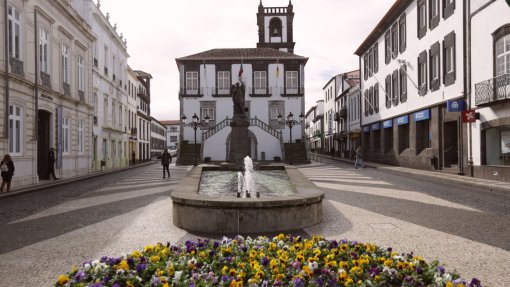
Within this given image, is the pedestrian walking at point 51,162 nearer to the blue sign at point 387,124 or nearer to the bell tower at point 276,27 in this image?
the blue sign at point 387,124

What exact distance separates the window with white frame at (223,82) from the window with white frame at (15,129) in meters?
26.0

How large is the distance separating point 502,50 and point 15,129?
2009cm

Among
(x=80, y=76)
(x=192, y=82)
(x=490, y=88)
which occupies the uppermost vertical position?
(x=192, y=82)

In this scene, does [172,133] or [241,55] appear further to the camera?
[172,133]

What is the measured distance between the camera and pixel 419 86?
25.2 meters

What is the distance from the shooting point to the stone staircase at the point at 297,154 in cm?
3341

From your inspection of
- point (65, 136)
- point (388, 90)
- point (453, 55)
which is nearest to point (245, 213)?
point (453, 55)

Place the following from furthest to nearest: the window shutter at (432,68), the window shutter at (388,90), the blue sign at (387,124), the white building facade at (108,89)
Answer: the window shutter at (388,90), the blue sign at (387,124), the white building facade at (108,89), the window shutter at (432,68)

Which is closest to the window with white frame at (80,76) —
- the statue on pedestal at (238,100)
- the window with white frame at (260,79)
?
the statue on pedestal at (238,100)

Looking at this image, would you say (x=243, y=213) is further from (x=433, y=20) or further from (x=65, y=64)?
(x=433, y=20)

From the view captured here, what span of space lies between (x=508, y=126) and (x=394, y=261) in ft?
51.8

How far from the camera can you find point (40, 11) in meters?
18.4

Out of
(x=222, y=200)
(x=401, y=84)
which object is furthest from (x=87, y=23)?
(x=222, y=200)

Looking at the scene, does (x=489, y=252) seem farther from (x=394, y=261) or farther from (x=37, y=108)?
(x=37, y=108)
